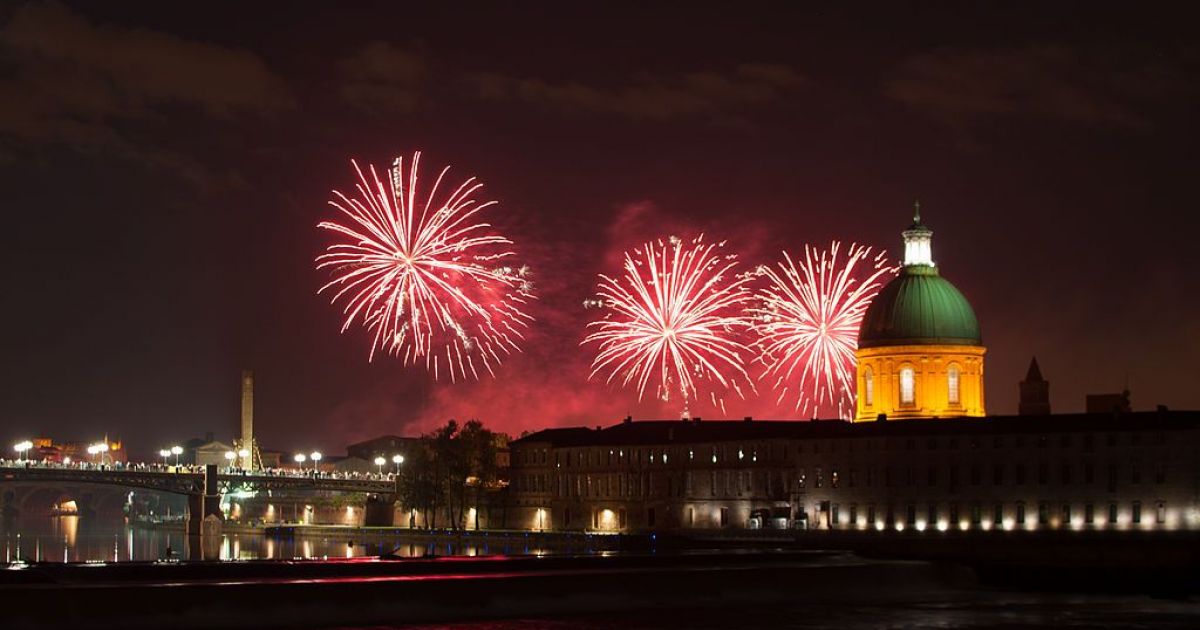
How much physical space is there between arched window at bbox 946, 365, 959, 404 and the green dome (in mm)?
2095

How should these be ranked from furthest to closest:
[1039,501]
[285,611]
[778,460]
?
[778,460] < [1039,501] < [285,611]

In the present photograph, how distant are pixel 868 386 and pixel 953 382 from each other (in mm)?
6829

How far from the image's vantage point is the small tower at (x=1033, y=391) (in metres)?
174

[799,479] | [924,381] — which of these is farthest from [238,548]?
[924,381]

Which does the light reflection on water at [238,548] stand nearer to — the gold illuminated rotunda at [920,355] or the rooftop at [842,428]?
the rooftop at [842,428]

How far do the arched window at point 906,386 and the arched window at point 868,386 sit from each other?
7.99ft

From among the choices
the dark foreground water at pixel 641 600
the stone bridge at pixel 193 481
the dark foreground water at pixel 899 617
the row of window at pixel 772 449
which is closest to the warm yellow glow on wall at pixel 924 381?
the row of window at pixel 772 449

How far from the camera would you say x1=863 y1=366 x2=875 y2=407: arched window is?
152250mm

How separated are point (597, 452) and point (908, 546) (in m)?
51.3

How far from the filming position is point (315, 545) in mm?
153000

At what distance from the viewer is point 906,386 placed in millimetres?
150875

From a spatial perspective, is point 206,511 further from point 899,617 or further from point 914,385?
point 899,617

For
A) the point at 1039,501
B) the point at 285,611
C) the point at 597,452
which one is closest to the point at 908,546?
the point at 1039,501

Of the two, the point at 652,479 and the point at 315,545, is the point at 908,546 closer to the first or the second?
the point at 652,479
